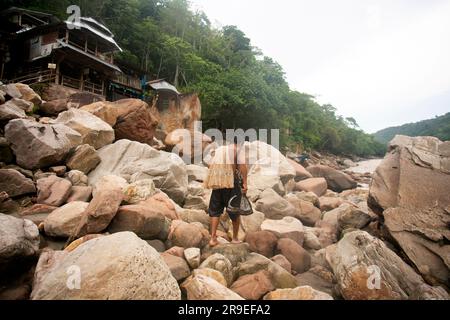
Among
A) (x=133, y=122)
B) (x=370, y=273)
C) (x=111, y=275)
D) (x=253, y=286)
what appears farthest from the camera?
(x=133, y=122)

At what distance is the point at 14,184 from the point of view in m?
5.01

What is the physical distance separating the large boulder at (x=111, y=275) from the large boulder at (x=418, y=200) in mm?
4289

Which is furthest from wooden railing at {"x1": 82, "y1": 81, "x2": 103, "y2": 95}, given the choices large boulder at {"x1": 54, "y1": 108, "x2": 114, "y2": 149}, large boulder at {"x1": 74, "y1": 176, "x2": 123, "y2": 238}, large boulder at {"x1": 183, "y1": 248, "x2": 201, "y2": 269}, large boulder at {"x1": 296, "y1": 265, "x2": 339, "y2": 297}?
large boulder at {"x1": 296, "y1": 265, "x2": 339, "y2": 297}

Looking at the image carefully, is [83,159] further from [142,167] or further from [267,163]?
[267,163]

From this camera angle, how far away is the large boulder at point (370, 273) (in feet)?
10.7

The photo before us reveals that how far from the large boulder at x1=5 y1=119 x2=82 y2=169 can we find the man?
167 inches

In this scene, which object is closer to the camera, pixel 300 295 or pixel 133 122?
pixel 300 295

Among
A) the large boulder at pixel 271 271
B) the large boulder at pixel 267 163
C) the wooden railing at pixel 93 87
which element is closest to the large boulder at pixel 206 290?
the large boulder at pixel 271 271

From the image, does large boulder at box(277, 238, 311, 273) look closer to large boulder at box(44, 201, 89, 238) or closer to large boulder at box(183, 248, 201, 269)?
large boulder at box(183, 248, 201, 269)

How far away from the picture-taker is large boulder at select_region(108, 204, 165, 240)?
156 inches

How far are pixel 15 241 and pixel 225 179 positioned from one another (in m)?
3.03

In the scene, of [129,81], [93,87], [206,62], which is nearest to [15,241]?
[93,87]

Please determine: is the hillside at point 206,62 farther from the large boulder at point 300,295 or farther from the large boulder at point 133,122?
the large boulder at point 300,295
